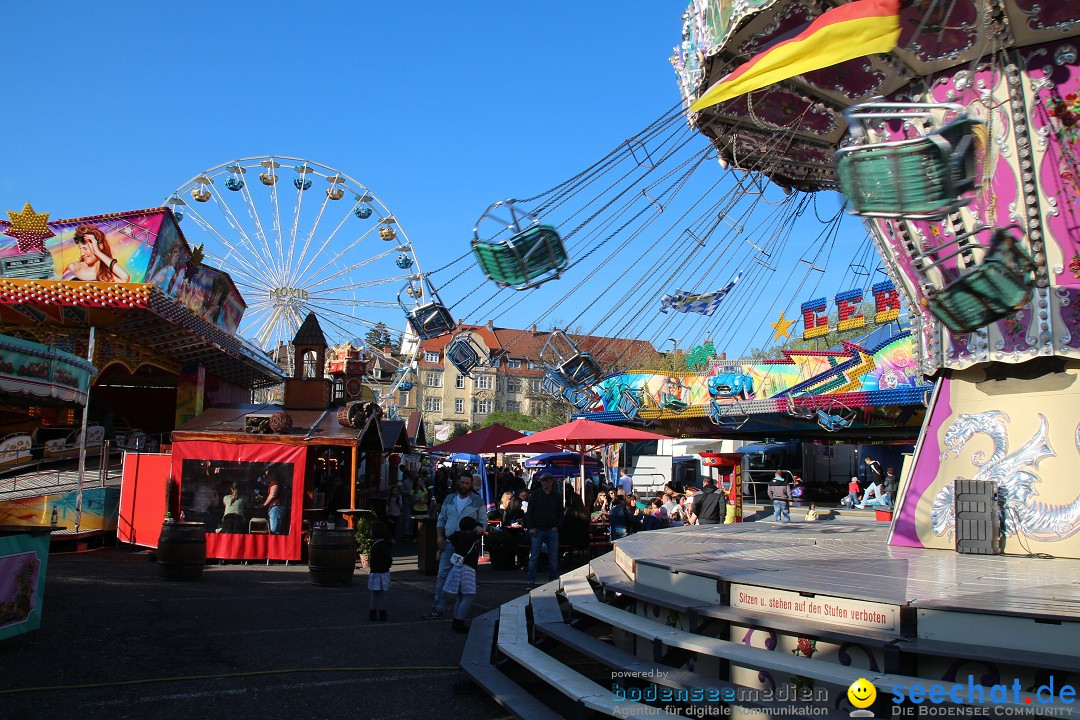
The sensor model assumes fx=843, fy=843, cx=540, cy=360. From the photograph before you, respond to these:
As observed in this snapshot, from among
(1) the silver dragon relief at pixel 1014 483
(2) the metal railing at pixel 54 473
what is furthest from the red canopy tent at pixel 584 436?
(2) the metal railing at pixel 54 473

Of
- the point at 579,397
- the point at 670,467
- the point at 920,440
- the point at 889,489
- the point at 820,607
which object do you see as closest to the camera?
the point at 820,607

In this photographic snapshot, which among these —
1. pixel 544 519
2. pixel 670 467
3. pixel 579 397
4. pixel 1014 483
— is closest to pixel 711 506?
pixel 579 397

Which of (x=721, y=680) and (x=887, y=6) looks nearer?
(x=721, y=680)

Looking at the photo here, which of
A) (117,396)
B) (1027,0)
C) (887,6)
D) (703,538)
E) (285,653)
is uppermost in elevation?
(1027,0)

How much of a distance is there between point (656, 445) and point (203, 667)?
3043 cm

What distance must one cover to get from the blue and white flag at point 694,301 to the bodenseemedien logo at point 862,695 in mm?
10078

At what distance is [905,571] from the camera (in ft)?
22.5

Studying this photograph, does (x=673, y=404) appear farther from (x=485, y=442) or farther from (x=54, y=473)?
(x=54, y=473)

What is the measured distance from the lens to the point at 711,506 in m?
13.6

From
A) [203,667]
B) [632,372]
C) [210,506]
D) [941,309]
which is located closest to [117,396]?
[210,506]

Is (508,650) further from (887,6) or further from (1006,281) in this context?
(887,6)

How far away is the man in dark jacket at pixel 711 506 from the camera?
1352 centimetres

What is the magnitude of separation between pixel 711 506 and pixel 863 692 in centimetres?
910

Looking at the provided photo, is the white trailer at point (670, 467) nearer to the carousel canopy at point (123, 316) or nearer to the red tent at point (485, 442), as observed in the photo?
the red tent at point (485, 442)
